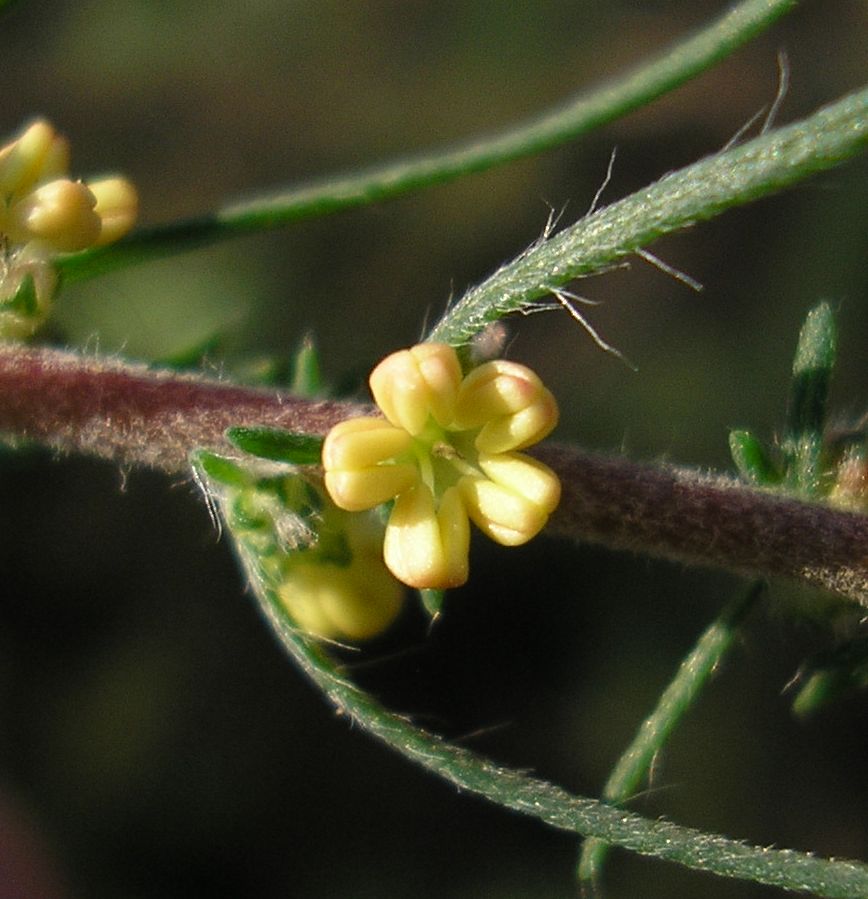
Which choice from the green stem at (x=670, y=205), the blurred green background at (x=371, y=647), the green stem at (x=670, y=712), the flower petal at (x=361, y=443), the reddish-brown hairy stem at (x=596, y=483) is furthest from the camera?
the blurred green background at (x=371, y=647)

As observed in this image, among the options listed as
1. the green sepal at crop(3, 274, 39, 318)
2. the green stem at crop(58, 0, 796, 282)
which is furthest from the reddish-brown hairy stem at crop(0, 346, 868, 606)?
the green stem at crop(58, 0, 796, 282)

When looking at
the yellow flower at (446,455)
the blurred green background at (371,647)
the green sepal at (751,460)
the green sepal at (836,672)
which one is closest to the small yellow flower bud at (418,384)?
the yellow flower at (446,455)

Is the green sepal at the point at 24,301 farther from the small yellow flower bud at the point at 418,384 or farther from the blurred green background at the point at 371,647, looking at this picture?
the blurred green background at the point at 371,647

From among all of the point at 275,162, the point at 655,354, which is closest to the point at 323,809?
the point at 655,354

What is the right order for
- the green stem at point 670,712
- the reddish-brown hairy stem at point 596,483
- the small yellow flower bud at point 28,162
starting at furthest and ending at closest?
1. the small yellow flower bud at point 28,162
2. the green stem at point 670,712
3. the reddish-brown hairy stem at point 596,483

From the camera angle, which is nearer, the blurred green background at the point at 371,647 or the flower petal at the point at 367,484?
the flower petal at the point at 367,484

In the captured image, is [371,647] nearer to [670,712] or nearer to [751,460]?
[670,712]
